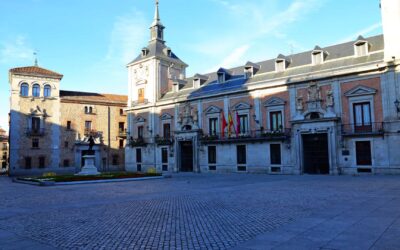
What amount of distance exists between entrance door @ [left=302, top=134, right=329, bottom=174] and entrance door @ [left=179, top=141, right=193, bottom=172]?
1355cm

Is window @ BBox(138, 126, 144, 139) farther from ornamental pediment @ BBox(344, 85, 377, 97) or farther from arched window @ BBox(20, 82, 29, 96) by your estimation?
ornamental pediment @ BBox(344, 85, 377, 97)

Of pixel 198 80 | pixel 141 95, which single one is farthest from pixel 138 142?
pixel 198 80

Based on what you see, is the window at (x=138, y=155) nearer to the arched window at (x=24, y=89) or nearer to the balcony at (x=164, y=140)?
the balcony at (x=164, y=140)

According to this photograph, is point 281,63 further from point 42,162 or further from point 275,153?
point 42,162

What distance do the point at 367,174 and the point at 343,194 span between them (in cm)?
1321

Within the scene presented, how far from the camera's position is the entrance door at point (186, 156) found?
37.2m

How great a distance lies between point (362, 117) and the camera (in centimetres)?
2591

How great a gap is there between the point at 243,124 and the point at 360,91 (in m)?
11.5

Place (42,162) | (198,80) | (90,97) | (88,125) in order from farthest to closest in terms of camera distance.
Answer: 1. (90,97)
2. (88,125)
3. (42,162)
4. (198,80)

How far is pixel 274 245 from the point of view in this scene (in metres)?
6.27

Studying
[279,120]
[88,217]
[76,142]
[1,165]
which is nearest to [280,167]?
[279,120]

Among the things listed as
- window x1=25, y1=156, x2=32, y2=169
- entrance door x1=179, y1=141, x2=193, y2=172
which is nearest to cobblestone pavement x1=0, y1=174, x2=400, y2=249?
entrance door x1=179, y1=141, x2=193, y2=172

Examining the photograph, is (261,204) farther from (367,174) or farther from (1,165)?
(1,165)

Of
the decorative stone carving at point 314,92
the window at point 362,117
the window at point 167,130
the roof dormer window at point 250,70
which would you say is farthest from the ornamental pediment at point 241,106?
the window at point 362,117
